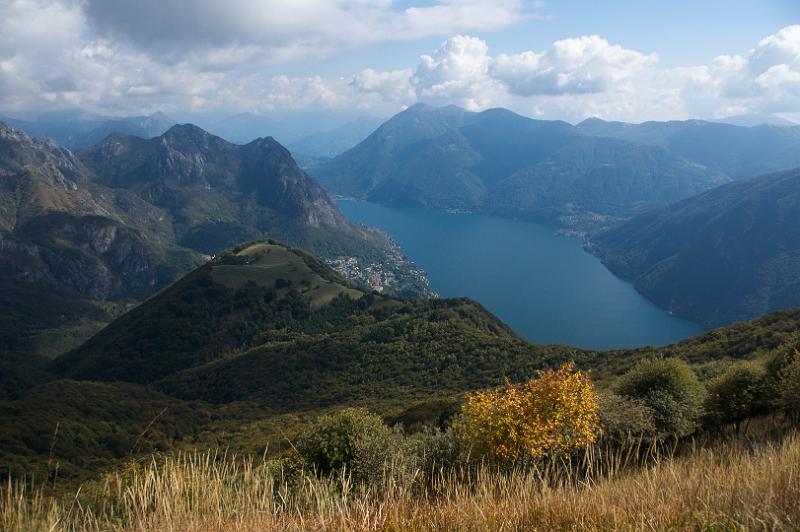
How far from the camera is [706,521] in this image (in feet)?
10.8

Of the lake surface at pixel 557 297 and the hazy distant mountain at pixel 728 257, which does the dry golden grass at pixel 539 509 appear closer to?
the lake surface at pixel 557 297

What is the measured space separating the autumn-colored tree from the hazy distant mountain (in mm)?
140183

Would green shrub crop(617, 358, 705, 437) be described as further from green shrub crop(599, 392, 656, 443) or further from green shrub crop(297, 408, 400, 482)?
green shrub crop(297, 408, 400, 482)

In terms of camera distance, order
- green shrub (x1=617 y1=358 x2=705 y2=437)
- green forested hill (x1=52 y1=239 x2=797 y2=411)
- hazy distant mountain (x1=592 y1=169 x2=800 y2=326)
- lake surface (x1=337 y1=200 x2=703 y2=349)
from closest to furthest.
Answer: green shrub (x1=617 y1=358 x2=705 y2=437) → green forested hill (x1=52 y1=239 x2=797 y2=411) → lake surface (x1=337 y1=200 x2=703 y2=349) → hazy distant mountain (x1=592 y1=169 x2=800 y2=326)

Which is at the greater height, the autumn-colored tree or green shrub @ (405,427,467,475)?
the autumn-colored tree

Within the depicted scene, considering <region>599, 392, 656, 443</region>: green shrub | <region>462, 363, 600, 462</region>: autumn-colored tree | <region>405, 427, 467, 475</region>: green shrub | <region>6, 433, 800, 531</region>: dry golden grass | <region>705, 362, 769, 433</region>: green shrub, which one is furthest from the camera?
<region>705, 362, 769, 433</region>: green shrub

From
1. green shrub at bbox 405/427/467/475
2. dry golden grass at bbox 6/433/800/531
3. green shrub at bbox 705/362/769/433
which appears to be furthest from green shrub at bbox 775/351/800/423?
dry golden grass at bbox 6/433/800/531

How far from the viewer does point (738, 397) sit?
50.0 feet

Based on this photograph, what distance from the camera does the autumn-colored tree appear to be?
9.94 metres

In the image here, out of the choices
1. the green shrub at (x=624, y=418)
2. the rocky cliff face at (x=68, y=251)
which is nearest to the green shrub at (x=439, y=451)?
the green shrub at (x=624, y=418)

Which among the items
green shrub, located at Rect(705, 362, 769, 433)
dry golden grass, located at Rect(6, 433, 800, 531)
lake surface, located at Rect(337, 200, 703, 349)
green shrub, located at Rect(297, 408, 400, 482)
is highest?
dry golden grass, located at Rect(6, 433, 800, 531)

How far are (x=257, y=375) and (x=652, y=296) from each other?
422 ft

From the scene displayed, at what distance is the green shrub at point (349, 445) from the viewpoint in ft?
36.6

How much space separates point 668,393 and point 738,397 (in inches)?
94.4
